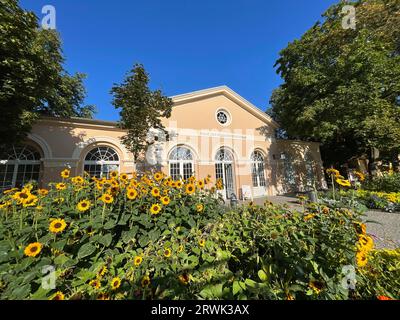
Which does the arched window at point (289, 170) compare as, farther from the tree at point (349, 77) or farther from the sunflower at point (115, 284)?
the sunflower at point (115, 284)

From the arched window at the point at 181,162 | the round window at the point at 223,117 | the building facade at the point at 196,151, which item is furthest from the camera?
the round window at the point at 223,117

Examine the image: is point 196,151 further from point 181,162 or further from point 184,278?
point 184,278

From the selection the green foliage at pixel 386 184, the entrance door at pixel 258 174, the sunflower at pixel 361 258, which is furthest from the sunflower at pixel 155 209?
the entrance door at pixel 258 174

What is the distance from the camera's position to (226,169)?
1184 centimetres

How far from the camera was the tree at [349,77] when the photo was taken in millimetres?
9547

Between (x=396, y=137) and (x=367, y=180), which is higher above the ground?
(x=396, y=137)

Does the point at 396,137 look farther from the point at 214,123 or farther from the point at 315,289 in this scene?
the point at 315,289

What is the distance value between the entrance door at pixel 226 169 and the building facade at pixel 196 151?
0.07 meters

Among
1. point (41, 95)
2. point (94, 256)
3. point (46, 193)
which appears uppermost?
point (41, 95)

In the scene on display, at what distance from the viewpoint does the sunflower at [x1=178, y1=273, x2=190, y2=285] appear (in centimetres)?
143

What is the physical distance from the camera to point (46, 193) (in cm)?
234

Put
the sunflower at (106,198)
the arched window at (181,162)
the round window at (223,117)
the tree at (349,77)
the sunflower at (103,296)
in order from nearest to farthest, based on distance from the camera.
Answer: the sunflower at (103,296)
the sunflower at (106,198)
the tree at (349,77)
the arched window at (181,162)
the round window at (223,117)
